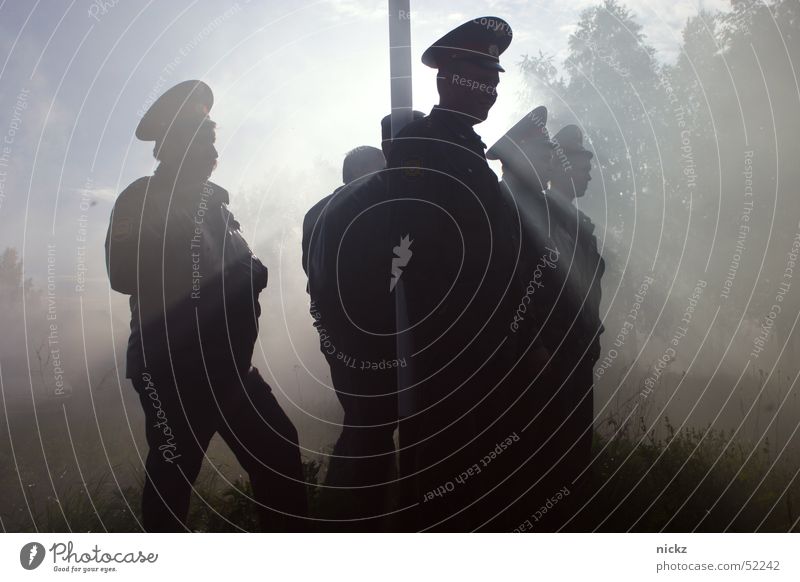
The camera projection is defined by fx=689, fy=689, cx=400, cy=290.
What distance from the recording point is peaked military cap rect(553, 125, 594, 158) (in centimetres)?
482

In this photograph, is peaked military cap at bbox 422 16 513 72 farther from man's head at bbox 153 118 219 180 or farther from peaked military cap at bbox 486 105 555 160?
man's head at bbox 153 118 219 180

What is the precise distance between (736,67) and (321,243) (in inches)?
203

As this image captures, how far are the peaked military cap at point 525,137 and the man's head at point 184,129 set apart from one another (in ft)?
5.85

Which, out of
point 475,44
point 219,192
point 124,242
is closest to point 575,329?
point 475,44

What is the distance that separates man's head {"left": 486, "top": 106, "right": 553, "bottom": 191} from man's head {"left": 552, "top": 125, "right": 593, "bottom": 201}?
3.1 inches

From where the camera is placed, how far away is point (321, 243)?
438 cm

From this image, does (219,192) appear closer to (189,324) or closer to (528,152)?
(189,324)

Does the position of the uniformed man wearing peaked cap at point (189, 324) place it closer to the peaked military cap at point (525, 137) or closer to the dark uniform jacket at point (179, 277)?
the dark uniform jacket at point (179, 277)

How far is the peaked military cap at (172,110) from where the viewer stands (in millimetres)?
3881

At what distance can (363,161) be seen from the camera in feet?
16.1

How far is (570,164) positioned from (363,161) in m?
1.45
